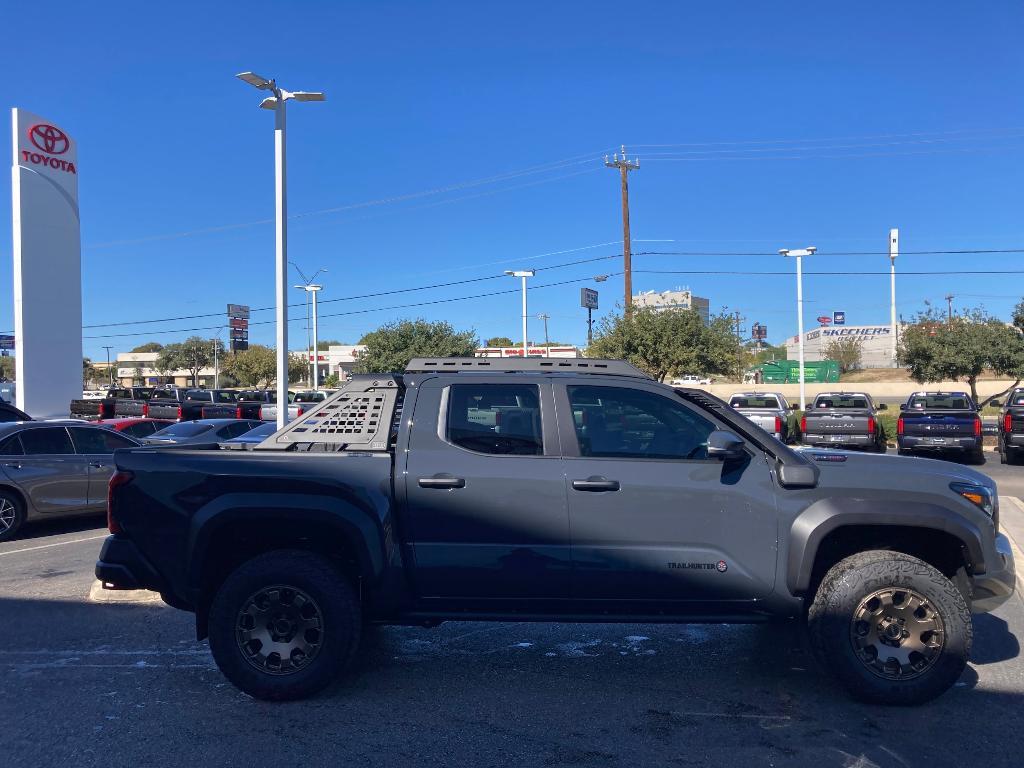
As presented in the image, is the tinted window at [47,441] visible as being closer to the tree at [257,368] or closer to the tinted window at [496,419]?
the tinted window at [496,419]

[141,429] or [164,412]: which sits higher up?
[164,412]

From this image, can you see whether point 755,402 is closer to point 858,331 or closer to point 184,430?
point 184,430

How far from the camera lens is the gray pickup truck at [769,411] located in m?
20.0

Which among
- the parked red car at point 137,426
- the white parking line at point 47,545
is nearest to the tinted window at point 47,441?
the white parking line at point 47,545

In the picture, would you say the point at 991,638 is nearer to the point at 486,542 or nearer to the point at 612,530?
the point at 612,530

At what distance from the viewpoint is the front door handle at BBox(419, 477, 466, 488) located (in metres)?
4.77

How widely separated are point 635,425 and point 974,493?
1.98m

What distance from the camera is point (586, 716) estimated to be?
4668 mm

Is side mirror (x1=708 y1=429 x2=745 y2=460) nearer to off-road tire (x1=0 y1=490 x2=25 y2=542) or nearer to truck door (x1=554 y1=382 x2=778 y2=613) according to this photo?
truck door (x1=554 y1=382 x2=778 y2=613)

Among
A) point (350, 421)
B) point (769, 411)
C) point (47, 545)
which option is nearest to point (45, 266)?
point (47, 545)

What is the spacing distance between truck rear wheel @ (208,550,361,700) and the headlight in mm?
3538

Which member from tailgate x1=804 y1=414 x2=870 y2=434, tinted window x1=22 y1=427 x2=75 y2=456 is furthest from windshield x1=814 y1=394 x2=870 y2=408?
tinted window x1=22 y1=427 x2=75 y2=456

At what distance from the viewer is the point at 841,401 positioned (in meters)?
22.1

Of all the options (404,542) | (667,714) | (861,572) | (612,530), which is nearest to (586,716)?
(667,714)
